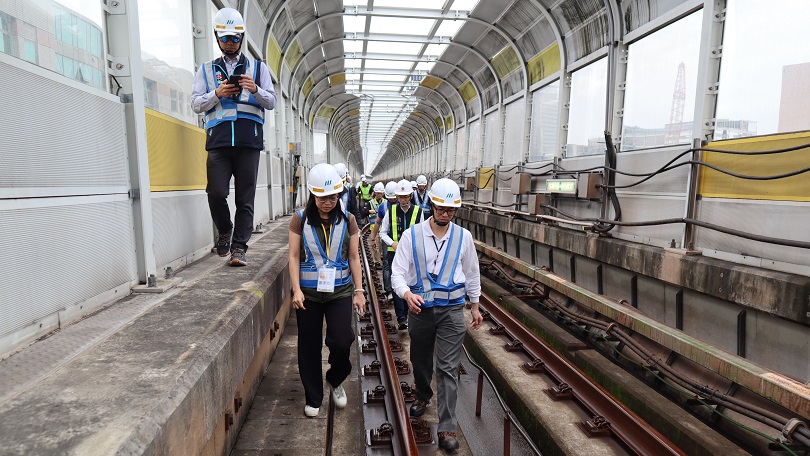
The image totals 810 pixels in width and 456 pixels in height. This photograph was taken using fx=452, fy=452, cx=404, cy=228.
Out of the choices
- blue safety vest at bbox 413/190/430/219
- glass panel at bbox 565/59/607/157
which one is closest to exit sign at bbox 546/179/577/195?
glass panel at bbox 565/59/607/157

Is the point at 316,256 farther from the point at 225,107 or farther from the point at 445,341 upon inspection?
the point at 225,107

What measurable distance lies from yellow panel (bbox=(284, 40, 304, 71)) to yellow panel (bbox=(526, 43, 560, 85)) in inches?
263

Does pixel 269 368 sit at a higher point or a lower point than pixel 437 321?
lower

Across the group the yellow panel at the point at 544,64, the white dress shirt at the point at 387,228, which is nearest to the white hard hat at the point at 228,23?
the white dress shirt at the point at 387,228

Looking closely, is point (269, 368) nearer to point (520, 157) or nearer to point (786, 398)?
point (786, 398)

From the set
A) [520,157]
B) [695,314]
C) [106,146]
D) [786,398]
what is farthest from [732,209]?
[520,157]

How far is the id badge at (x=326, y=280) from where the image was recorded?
3.68m

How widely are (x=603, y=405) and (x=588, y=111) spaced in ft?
23.7

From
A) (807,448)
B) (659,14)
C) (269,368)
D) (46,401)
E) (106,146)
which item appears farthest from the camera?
(659,14)

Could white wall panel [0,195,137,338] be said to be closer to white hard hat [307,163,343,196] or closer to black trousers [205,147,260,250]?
black trousers [205,147,260,250]

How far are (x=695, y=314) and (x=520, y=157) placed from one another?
27.4 feet

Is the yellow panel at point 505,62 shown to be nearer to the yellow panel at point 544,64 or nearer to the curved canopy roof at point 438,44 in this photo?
the curved canopy roof at point 438,44

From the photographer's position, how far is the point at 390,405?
15.1 ft

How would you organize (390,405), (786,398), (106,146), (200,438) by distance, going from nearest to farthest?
(200,438), (106,146), (786,398), (390,405)
